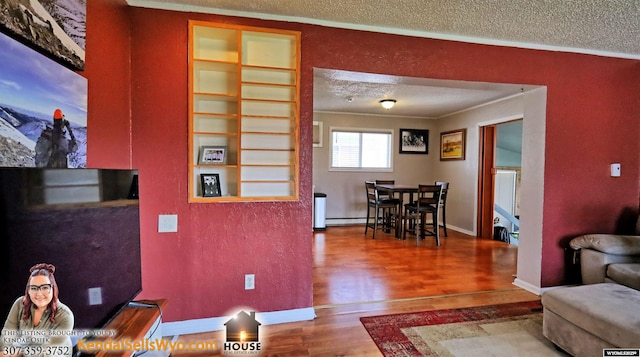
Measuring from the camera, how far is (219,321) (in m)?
2.19

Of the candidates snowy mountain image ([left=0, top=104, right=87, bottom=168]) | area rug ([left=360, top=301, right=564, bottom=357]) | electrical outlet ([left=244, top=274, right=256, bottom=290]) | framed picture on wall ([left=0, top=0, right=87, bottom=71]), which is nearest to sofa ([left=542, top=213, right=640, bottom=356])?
area rug ([left=360, top=301, right=564, bottom=357])

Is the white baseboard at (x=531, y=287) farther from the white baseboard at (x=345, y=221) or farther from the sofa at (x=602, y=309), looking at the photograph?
the white baseboard at (x=345, y=221)

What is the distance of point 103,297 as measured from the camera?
3.90ft

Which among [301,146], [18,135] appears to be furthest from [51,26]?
[301,146]

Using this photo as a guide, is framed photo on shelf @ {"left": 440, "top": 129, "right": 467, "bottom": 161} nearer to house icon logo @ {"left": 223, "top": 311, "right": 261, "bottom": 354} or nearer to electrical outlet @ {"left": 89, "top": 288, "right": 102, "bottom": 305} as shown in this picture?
house icon logo @ {"left": 223, "top": 311, "right": 261, "bottom": 354}

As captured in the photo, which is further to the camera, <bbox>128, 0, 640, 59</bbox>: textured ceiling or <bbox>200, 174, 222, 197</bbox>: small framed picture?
<bbox>200, 174, 222, 197</bbox>: small framed picture

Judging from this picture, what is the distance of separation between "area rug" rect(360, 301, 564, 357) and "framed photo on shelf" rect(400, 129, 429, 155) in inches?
166

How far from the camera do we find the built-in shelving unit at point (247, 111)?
2207mm

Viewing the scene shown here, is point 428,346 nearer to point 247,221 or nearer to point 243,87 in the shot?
point 247,221

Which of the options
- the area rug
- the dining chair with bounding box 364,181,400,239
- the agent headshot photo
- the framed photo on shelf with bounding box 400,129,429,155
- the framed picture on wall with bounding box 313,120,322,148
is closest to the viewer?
the agent headshot photo

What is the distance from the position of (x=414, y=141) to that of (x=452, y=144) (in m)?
0.78

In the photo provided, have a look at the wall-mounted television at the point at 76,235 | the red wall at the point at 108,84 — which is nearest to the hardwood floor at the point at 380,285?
the wall-mounted television at the point at 76,235

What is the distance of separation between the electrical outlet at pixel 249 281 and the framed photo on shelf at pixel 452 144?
191 inches

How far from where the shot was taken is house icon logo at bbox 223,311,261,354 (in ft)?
6.50
